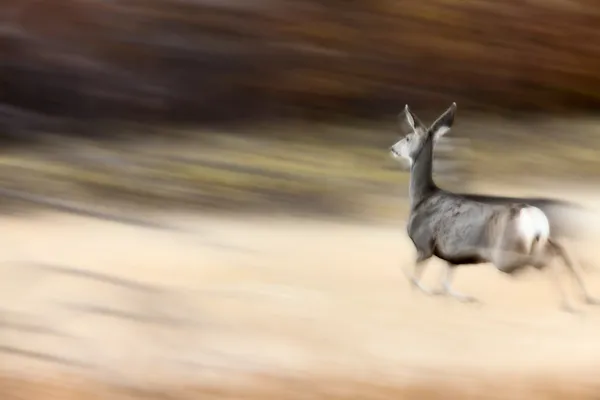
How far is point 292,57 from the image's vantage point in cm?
103

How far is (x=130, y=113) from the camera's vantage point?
3.35 ft

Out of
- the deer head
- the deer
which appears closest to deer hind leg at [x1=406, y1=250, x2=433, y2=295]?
the deer

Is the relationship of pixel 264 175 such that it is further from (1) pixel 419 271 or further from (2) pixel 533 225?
(2) pixel 533 225

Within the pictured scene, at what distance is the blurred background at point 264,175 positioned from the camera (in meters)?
0.94

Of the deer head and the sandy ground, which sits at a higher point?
the deer head

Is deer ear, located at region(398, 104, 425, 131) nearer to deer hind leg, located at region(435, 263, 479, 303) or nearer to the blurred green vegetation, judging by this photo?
the blurred green vegetation

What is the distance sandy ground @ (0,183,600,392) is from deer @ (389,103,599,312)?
2 centimetres

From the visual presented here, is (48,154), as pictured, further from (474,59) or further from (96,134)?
(474,59)

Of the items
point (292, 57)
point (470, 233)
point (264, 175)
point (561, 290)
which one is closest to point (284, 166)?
point (264, 175)

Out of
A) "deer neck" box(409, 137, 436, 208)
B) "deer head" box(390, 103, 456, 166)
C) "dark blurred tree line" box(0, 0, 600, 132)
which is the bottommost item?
"deer neck" box(409, 137, 436, 208)

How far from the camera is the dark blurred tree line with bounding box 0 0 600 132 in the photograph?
40.1 inches

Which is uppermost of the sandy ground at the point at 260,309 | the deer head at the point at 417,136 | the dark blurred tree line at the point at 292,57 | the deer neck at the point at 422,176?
the dark blurred tree line at the point at 292,57

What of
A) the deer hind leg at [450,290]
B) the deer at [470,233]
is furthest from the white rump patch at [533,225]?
the deer hind leg at [450,290]

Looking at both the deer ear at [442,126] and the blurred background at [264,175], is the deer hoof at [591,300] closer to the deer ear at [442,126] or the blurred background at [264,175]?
the blurred background at [264,175]
